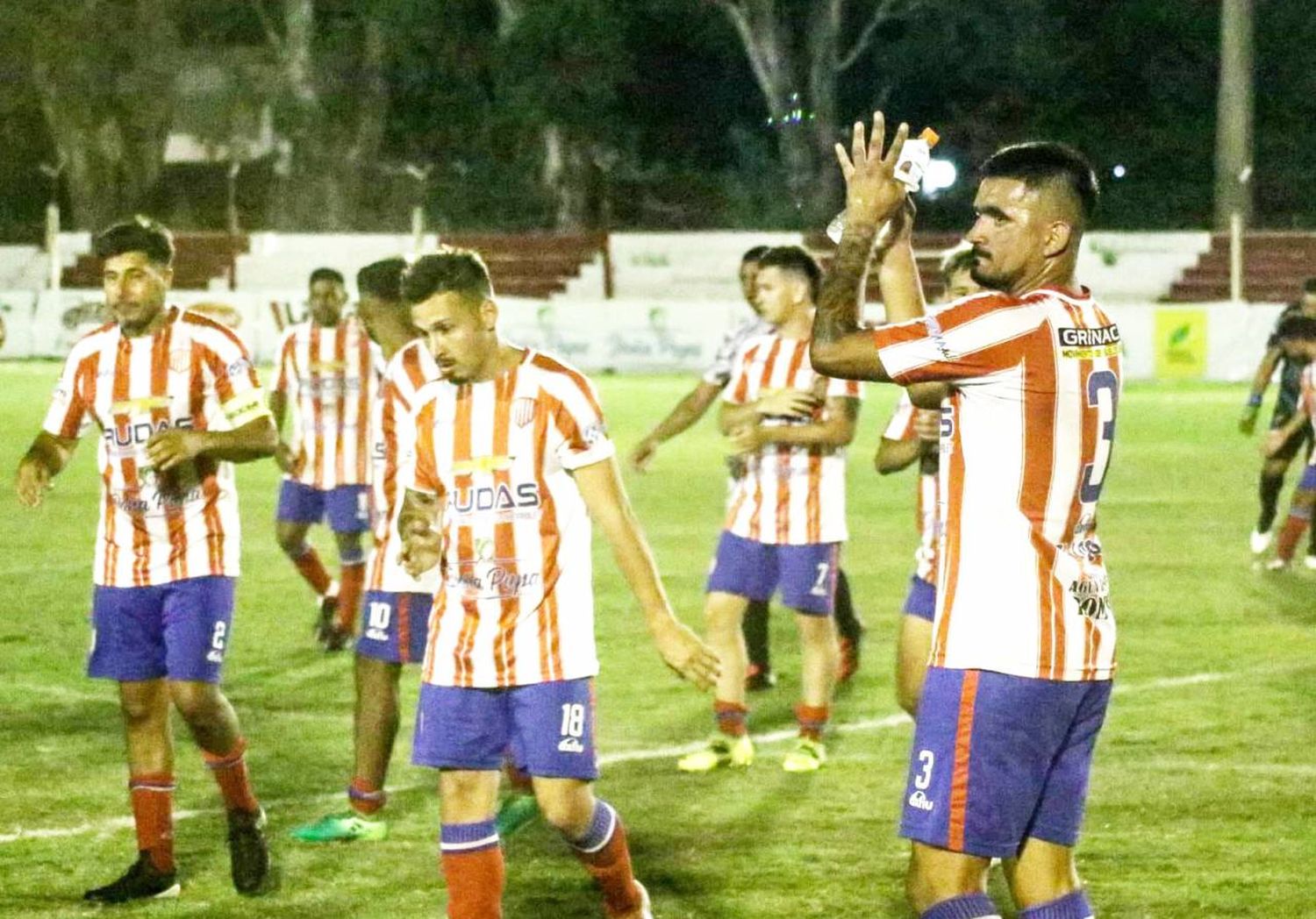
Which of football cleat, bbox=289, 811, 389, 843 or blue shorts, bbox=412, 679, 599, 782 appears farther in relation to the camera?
football cleat, bbox=289, 811, 389, 843

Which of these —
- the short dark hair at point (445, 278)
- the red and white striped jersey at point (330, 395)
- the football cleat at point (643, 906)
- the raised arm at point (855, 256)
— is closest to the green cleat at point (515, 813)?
the football cleat at point (643, 906)

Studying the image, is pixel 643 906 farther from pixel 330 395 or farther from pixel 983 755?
pixel 330 395

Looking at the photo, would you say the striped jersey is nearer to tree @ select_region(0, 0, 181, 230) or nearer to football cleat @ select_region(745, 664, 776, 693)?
football cleat @ select_region(745, 664, 776, 693)

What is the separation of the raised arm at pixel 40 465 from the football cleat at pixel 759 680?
4485 millimetres

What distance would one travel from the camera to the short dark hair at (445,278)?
589 centimetres

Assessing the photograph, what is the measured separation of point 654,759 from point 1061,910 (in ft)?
14.0

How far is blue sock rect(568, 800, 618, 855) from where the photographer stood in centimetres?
597

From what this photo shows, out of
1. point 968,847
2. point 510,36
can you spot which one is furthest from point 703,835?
point 510,36

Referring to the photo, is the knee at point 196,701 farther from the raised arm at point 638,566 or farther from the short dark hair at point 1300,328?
the short dark hair at point 1300,328

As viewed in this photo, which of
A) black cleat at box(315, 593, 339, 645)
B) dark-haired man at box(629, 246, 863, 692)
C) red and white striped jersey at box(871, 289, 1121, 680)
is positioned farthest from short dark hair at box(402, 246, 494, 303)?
black cleat at box(315, 593, 339, 645)

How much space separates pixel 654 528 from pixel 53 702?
7235 millimetres

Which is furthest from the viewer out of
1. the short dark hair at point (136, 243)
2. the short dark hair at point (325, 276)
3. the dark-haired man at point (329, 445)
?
the short dark hair at point (325, 276)

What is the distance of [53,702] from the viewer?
10.3 m

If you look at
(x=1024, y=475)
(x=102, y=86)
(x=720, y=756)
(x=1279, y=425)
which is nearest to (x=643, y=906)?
(x=1024, y=475)
